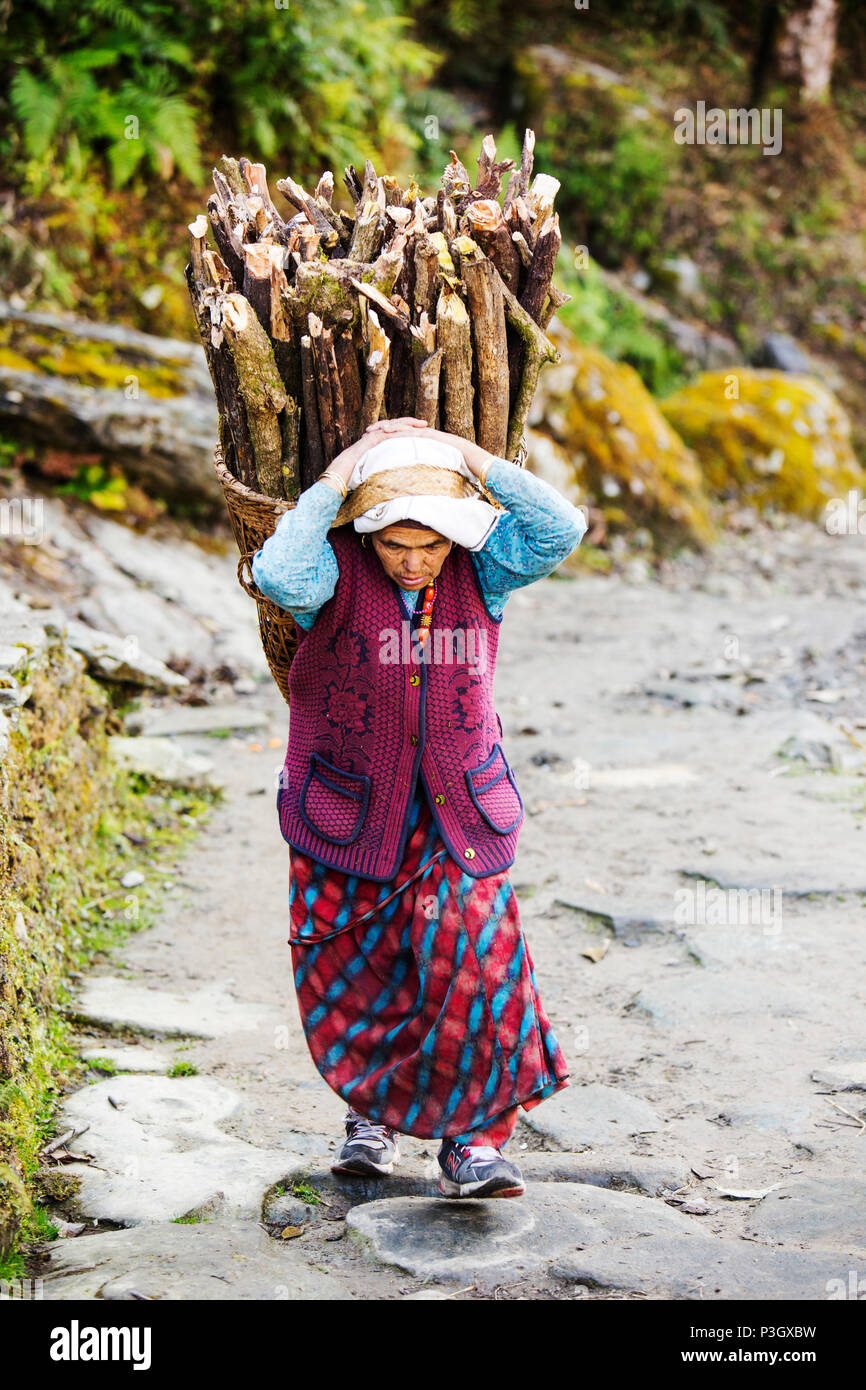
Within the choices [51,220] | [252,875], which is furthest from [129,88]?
[252,875]

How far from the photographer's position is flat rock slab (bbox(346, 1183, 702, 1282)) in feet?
9.05

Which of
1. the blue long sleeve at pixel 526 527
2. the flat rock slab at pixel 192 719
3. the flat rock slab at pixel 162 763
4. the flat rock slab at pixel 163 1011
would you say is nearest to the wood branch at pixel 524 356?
the blue long sleeve at pixel 526 527

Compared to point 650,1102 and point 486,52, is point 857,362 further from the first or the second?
point 650,1102

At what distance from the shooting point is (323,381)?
308cm

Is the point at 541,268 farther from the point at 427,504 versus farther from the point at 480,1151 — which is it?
the point at 480,1151

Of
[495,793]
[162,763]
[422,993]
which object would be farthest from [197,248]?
[162,763]

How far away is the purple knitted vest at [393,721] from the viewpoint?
9.90 ft

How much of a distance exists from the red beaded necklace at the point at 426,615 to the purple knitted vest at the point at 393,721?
1 centimetres

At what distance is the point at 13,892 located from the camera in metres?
3.78

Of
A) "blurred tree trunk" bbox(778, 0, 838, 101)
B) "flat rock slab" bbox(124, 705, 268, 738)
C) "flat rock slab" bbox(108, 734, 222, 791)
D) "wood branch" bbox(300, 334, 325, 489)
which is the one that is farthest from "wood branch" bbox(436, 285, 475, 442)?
"blurred tree trunk" bbox(778, 0, 838, 101)

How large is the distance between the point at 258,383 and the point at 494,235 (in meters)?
0.70

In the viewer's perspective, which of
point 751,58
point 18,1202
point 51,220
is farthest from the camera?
point 751,58

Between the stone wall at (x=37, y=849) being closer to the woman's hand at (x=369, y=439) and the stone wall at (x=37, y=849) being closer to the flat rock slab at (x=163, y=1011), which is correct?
the flat rock slab at (x=163, y=1011)
